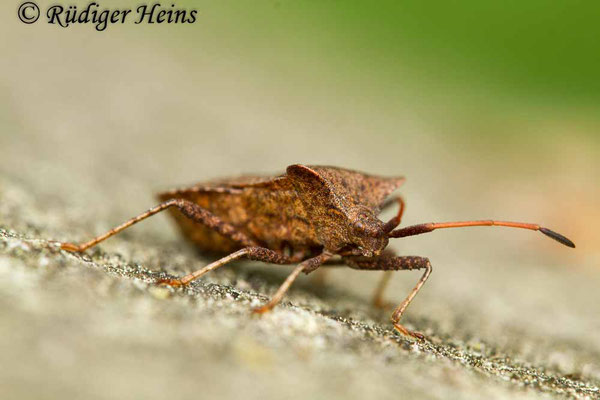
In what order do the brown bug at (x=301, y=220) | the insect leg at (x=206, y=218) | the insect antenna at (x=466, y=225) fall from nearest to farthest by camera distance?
the insect antenna at (x=466, y=225) → the brown bug at (x=301, y=220) → the insect leg at (x=206, y=218)

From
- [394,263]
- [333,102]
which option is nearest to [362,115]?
[333,102]

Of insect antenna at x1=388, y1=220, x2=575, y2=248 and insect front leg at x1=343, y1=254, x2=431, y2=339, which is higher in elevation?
insect antenna at x1=388, y1=220, x2=575, y2=248

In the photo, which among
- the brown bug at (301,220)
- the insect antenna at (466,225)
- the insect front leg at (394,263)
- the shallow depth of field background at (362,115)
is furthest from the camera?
the shallow depth of field background at (362,115)

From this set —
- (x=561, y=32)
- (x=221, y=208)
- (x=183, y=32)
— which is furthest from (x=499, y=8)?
(x=221, y=208)

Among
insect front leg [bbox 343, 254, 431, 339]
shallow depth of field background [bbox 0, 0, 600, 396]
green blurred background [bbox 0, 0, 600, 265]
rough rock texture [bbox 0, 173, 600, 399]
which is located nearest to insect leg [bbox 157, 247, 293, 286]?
rough rock texture [bbox 0, 173, 600, 399]

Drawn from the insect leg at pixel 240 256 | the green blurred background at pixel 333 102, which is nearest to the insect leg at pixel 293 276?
the insect leg at pixel 240 256

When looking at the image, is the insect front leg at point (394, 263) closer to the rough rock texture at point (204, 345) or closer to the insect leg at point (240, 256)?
the rough rock texture at point (204, 345)

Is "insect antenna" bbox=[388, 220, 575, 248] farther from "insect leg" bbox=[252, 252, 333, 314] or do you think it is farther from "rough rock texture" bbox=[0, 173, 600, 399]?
"rough rock texture" bbox=[0, 173, 600, 399]
